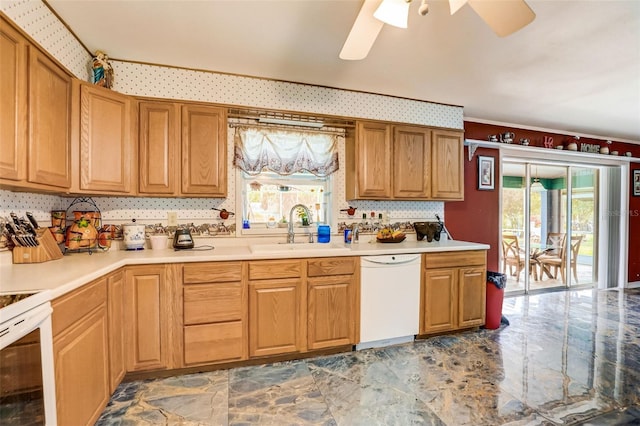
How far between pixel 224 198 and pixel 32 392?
6.07 feet

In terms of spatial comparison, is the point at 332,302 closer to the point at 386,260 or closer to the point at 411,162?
the point at 386,260

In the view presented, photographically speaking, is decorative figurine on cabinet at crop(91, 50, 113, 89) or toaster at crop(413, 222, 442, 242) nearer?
decorative figurine on cabinet at crop(91, 50, 113, 89)

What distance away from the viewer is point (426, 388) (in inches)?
81.9

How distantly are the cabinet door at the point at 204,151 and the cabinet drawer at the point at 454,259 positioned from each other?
1.96 m

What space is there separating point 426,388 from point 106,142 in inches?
112

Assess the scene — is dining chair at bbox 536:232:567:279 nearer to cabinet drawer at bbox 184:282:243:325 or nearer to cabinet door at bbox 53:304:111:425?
cabinet drawer at bbox 184:282:243:325

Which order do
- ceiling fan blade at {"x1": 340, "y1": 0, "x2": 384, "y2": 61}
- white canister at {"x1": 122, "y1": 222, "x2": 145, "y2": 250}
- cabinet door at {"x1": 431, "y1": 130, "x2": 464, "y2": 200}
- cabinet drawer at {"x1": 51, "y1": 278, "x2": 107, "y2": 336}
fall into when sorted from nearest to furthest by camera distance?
cabinet drawer at {"x1": 51, "y1": 278, "x2": 107, "y2": 336}
ceiling fan blade at {"x1": 340, "y1": 0, "x2": 384, "y2": 61}
white canister at {"x1": 122, "y1": 222, "x2": 145, "y2": 250}
cabinet door at {"x1": 431, "y1": 130, "x2": 464, "y2": 200}

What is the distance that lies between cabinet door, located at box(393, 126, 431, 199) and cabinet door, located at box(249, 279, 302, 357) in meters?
1.48

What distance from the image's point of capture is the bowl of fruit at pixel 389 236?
310 centimetres

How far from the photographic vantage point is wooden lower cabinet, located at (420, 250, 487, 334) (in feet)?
9.25

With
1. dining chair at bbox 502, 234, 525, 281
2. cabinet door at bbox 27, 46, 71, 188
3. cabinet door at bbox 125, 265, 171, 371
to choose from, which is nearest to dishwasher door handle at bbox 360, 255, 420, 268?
cabinet door at bbox 125, 265, 171, 371

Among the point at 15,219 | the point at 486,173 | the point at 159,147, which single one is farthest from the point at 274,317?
the point at 486,173

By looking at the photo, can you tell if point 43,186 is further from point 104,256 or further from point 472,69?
point 472,69

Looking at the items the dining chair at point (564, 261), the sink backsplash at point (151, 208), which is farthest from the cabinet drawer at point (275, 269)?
the dining chair at point (564, 261)
